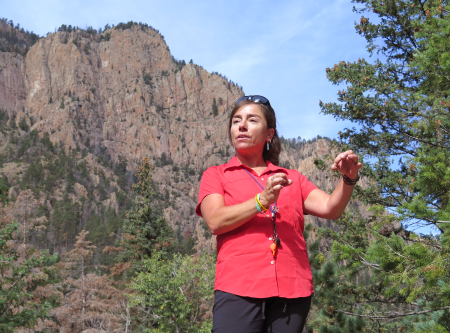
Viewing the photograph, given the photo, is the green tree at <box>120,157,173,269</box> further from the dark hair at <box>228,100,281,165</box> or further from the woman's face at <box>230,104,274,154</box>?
the woman's face at <box>230,104,274,154</box>

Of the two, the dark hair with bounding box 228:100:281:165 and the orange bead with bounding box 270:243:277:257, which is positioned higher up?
the dark hair with bounding box 228:100:281:165

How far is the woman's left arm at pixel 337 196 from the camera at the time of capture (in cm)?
171

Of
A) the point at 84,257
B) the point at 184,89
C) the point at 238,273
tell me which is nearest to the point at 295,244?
the point at 238,273

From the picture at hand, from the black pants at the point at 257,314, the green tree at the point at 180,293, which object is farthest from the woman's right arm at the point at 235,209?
the green tree at the point at 180,293

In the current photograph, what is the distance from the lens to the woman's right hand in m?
1.51

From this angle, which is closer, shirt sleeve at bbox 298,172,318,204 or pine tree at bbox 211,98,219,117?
shirt sleeve at bbox 298,172,318,204

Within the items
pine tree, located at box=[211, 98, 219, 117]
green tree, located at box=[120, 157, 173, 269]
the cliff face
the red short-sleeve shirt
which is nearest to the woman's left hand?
the red short-sleeve shirt

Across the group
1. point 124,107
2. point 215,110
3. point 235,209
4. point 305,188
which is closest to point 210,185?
point 235,209

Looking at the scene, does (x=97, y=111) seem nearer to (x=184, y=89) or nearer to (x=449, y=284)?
(x=184, y=89)

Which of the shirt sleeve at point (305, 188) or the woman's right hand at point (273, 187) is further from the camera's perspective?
the shirt sleeve at point (305, 188)

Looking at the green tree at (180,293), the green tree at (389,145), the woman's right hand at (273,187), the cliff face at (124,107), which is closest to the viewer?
the woman's right hand at (273,187)

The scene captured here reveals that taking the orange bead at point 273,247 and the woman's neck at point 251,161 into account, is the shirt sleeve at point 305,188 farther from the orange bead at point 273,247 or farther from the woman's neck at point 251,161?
the orange bead at point 273,247

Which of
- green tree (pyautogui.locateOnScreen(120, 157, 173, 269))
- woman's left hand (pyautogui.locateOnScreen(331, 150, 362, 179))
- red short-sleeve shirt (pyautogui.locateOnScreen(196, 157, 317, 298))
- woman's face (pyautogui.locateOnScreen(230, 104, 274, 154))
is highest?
woman's face (pyautogui.locateOnScreen(230, 104, 274, 154))

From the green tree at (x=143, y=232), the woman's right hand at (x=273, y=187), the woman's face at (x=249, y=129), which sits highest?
the woman's face at (x=249, y=129)
